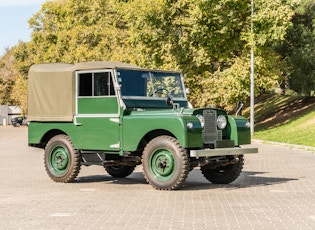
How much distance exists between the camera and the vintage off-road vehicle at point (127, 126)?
12375mm

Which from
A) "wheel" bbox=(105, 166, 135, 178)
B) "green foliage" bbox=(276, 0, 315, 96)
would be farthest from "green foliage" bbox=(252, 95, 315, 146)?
"wheel" bbox=(105, 166, 135, 178)

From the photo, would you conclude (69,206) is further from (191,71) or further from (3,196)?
(191,71)

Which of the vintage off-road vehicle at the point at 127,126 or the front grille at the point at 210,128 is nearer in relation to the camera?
the vintage off-road vehicle at the point at 127,126

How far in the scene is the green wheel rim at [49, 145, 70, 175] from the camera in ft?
45.6

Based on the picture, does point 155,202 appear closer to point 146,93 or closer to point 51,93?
point 146,93

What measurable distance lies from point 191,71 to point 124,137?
28733 millimetres

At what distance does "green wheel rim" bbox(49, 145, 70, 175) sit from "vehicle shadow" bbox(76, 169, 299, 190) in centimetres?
61

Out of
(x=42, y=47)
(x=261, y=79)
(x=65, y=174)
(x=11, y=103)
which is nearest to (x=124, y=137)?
(x=65, y=174)

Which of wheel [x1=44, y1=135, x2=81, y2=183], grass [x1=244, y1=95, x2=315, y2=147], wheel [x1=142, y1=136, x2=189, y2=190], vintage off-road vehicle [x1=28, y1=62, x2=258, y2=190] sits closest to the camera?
wheel [x1=142, y1=136, x2=189, y2=190]

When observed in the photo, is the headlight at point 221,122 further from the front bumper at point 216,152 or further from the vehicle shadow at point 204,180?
the vehicle shadow at point 204,180

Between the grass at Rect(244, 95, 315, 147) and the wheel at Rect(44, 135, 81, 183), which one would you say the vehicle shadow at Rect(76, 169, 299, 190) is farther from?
the grass at Rect(244, 95, 315, 147)

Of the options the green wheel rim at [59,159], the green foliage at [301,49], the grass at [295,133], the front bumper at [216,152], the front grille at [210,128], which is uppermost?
the green foliage at [301,49]

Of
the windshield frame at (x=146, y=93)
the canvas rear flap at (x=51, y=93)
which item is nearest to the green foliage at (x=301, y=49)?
the windshield frame at (x=146, y=93)

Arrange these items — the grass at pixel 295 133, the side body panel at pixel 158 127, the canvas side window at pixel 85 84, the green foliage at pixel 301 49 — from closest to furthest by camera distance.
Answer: the side body panel at pixel 158 127 → the canvas side window at pixel 85 84 → the grass at pixel 295 133 → the green foliage at pixel 301 49
